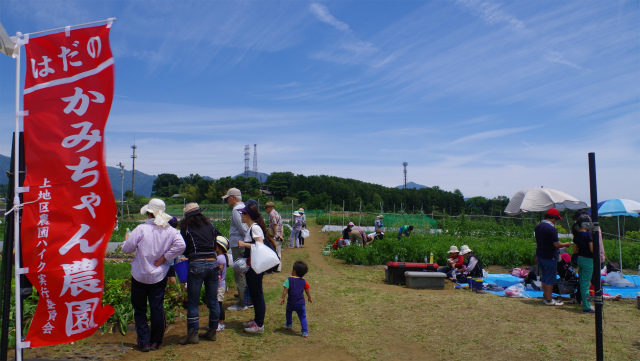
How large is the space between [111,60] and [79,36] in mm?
317

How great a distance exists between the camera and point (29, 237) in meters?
3.57

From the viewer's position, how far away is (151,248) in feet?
14.7

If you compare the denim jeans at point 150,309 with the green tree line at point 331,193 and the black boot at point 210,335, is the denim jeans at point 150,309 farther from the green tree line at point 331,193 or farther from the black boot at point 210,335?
the green tree line at point 331,193

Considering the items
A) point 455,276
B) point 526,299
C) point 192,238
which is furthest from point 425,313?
point 192,238

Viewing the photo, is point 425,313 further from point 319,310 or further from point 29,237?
point 29,237

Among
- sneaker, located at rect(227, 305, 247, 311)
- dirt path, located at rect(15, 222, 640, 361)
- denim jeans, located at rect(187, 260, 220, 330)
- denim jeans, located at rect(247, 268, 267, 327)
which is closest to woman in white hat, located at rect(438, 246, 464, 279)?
dirt path, located at rect(15, 222, 640, 361)

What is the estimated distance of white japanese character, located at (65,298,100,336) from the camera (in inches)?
147

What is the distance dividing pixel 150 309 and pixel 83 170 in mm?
1771

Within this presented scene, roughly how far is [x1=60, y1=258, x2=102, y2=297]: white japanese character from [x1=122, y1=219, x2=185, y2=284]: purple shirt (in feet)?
2.04

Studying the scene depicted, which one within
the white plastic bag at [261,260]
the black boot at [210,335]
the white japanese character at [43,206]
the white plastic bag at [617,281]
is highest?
the white japanese character at [43,206]

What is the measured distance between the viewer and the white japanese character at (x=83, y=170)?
12.2 ft

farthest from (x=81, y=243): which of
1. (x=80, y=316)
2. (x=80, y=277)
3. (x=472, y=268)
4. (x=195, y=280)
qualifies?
(x=472, y=268)

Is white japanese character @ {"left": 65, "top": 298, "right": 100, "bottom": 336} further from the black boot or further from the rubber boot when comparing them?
the black boot

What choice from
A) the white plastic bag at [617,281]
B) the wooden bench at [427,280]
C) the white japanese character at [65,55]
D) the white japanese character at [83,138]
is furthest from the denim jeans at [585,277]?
the white japanese character at [65,55]
